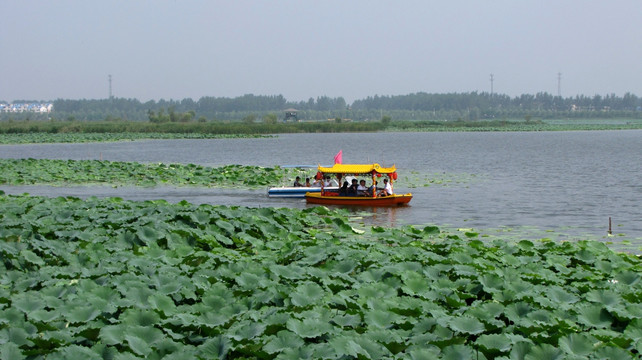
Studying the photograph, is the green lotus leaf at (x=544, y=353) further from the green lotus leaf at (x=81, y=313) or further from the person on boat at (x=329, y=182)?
the person on boat at (x=329, y=182)

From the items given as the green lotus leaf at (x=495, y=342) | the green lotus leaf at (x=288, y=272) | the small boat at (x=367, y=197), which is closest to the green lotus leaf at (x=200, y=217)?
the green lotus leaf at (x=288, y=272)

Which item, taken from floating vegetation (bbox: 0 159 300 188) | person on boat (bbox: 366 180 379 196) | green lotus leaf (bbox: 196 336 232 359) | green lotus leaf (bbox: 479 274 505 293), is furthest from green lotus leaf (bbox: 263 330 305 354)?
floating vegetation (bbox: 0 159 300 188)

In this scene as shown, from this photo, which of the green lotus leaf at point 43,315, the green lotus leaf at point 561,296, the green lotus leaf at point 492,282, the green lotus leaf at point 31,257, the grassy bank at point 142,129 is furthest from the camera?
the grassy bank at point 142,129

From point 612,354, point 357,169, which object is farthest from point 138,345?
point 357,169

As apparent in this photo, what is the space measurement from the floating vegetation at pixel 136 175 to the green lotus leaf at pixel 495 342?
2236cm

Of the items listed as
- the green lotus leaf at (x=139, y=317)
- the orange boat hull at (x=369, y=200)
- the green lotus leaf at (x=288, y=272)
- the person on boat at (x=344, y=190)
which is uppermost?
the green lotus leaf at (x=139, y=317)

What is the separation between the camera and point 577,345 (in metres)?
5.36

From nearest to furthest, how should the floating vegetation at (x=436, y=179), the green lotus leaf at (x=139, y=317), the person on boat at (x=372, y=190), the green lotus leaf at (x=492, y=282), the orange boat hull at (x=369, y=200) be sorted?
the green lotus leaf at (x=139, y=317) < the green lotus leaf at (x=492, y=282) < the orange boat hull at (x=369, y=200) < the person on boat at (x=372, y=190) < the floating vegetation at (x=436, y=179)

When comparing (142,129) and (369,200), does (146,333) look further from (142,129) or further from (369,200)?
(142,129)

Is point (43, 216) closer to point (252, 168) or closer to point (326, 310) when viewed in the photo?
point (326, 310)

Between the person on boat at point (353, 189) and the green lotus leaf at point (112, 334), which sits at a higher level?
the green lotus leaf at point (112, 334)

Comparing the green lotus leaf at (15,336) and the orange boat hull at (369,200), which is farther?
the orange boat hull at (369,200)

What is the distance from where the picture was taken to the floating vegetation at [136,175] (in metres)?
28.6

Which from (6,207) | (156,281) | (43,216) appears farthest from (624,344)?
(6,207)
